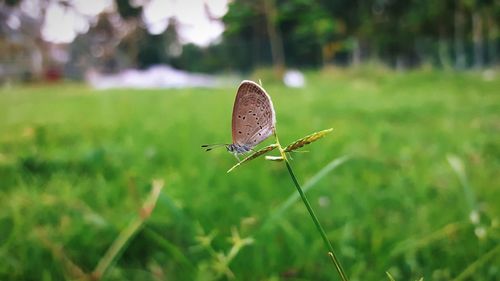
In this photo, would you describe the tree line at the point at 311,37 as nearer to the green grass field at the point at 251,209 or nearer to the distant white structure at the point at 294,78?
the distant white structure at the point at 294,78

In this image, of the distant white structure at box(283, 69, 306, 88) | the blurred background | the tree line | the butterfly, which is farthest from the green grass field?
the distant white structure at box(283, 69, 306, 88)

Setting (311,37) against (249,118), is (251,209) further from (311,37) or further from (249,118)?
(311,37)

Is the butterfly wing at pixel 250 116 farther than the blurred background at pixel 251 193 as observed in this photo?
No

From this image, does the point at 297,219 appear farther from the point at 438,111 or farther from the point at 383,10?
the point at 438,111

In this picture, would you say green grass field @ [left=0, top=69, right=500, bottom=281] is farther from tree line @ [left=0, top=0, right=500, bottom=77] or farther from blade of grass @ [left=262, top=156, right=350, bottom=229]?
tree line @ [left=0, top=0, right=500, bottom=77]

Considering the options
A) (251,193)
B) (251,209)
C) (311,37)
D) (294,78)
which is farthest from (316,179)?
(294,78)

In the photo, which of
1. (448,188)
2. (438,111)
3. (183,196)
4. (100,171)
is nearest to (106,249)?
(183,196)

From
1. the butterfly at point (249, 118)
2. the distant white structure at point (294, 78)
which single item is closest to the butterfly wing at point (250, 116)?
the butterfly at point (249, 118)
